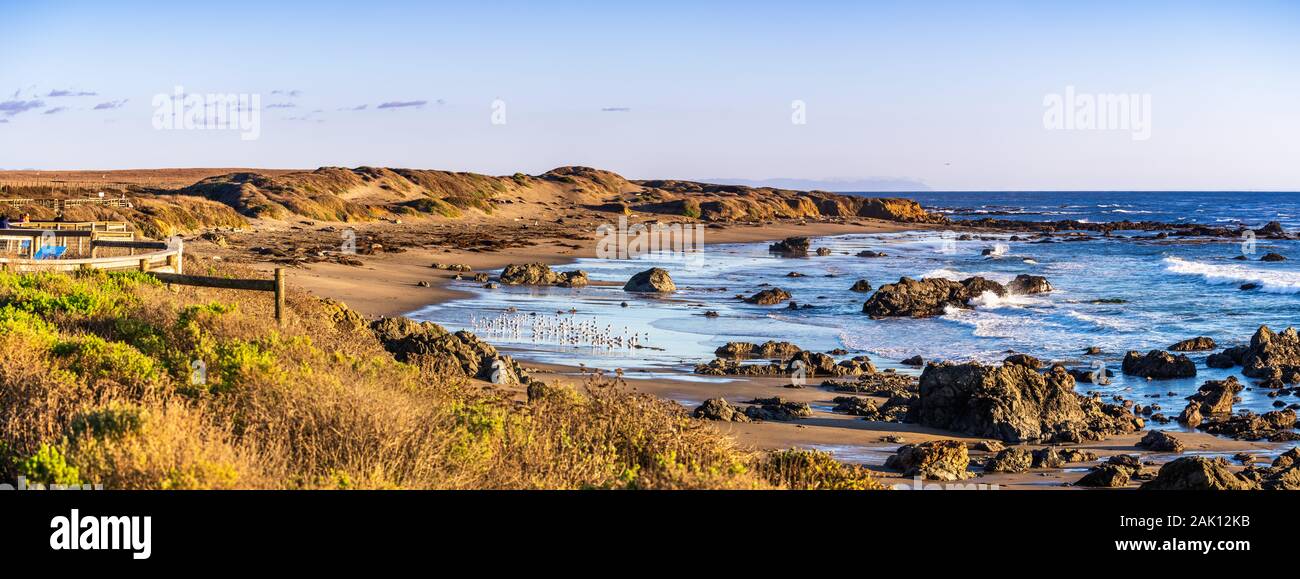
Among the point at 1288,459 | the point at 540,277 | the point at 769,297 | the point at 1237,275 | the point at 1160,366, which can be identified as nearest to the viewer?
the point at 1288,459

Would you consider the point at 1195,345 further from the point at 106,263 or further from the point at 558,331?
the point at 106,263

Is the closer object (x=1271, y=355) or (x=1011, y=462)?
(x=1011, y=462)

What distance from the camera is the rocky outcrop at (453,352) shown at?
16.5 metres

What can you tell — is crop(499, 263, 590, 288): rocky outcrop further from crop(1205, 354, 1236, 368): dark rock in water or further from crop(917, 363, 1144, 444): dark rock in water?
crop(917, 363, 1144, 444): dark rock in water

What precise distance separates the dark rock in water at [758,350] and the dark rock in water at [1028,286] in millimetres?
16567

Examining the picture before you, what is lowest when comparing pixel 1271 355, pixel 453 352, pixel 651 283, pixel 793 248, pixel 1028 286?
pixel 1271 355

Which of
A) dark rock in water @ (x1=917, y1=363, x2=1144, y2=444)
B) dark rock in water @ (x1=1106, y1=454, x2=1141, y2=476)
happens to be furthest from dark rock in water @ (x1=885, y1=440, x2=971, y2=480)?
dark rock in water @ (x1=917, y1=363, x2=1144, y2=444)

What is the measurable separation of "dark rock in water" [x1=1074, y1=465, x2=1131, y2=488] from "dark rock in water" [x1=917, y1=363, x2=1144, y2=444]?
8.26 feet

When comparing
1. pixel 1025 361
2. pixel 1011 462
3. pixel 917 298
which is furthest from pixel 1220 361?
pixel 1011 462

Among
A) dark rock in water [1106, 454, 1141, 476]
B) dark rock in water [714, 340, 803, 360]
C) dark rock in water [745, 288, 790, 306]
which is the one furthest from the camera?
dark rock in water [745, 288, 790, 306]

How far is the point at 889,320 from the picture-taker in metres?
29.2

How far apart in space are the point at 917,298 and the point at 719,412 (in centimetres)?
1720

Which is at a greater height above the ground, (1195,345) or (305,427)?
(305,427)

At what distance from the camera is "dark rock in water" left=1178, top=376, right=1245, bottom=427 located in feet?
53.2
